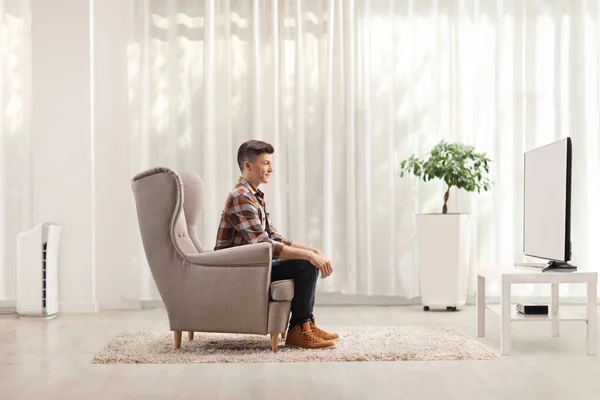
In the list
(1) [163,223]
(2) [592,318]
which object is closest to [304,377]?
(1) [163,223]

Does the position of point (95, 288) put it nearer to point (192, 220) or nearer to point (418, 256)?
point (192, 220)

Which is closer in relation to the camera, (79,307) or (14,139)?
(79,307)

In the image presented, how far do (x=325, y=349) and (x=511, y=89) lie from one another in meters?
3.30

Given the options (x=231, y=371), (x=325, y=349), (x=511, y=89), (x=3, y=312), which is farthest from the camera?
(x=511, y=89)

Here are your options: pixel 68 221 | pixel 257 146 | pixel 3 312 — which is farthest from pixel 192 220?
pixel 3 312

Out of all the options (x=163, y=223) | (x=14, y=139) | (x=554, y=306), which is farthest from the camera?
(x=14, y=139)

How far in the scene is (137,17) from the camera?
21.1ft

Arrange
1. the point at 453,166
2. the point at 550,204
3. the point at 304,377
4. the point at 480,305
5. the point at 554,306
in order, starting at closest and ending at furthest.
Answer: the point at 304,377 → the point at 550,204 → the point at 554,306 → the point at 480,305 → the point at 453,166

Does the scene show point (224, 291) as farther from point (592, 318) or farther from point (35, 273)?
point (35, 273)

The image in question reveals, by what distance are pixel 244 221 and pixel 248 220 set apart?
2 centimetres

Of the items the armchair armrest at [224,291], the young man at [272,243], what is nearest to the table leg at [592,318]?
the young man at [272,243]

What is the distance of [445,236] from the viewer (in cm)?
611

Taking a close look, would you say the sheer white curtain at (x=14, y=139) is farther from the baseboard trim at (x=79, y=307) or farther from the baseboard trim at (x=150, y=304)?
the baseboard trim at (x=150, y=304)

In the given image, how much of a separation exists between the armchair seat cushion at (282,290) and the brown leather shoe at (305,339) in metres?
0.24
